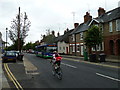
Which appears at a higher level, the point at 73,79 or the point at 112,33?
the point at 112,33

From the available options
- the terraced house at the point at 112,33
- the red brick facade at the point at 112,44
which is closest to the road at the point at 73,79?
the red brick facade at the point at 112,44

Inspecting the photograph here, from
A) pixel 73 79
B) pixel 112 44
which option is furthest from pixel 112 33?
pixel 73 79

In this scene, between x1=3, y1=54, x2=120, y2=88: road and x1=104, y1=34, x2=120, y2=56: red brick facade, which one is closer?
x1=3, y1=54, x2=120, y2=88: road

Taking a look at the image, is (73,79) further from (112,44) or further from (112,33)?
(112,44)

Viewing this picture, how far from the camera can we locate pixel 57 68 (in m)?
12.5

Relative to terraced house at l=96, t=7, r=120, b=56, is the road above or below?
below

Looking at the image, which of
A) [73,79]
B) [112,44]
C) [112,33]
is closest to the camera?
[73,79]

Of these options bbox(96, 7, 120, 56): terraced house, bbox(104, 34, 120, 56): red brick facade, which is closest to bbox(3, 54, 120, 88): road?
bbox(104, 34, 120, 56): red brick facade

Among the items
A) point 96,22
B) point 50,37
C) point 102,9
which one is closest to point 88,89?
point 96,22

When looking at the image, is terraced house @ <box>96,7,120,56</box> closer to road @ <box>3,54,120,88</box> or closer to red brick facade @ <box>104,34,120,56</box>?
red brick facade @ <box>104,34,120,56</box>

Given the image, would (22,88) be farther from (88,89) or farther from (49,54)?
(49,54)

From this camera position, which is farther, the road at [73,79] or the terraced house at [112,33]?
the terraced house at [112,33]

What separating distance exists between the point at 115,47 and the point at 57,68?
19.3 metres

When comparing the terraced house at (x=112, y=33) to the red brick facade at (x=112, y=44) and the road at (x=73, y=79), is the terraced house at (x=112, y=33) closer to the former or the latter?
the red brick facade at (x=112, y=44)
